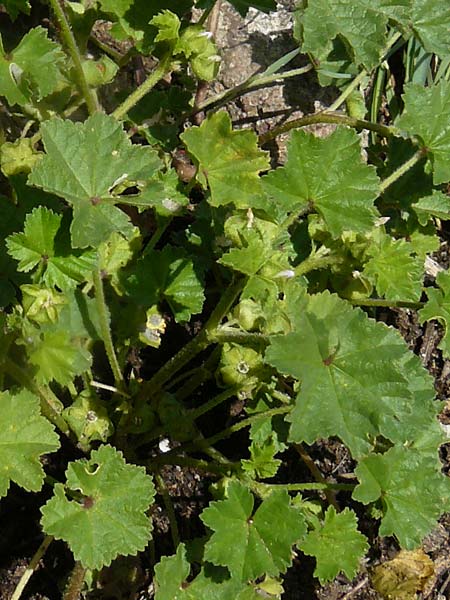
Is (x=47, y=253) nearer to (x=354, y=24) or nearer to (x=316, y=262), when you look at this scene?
(x=316, y=262)

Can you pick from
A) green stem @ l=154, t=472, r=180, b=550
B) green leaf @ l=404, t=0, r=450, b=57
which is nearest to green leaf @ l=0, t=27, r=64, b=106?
green leaf @ l=404, t=0, r=450, b=57

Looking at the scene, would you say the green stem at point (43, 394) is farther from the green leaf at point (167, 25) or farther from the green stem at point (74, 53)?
the green leaf at point (167, 25)

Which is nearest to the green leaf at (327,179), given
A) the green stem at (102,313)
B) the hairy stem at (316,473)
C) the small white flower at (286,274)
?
the small white flower at (286,274)

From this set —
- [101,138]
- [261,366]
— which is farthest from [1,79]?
[261,366]

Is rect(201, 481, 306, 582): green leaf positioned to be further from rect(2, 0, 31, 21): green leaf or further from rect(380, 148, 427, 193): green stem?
rect(2, 0, 31, 21): green leaf

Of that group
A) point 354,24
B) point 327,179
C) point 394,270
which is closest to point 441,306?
point 394,270

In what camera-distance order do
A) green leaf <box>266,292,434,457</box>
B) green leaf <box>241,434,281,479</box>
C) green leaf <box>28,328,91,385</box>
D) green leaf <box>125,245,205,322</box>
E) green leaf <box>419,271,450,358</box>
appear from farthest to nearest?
green leaf <box>125,245,205,322</box>, green leaf <box>241,434,281,479</box>, green leaf <box>419,271,450,358</box>, green leaf <box>28,328,91,385</box>, green leaf <box>266,292,434,457</box>
